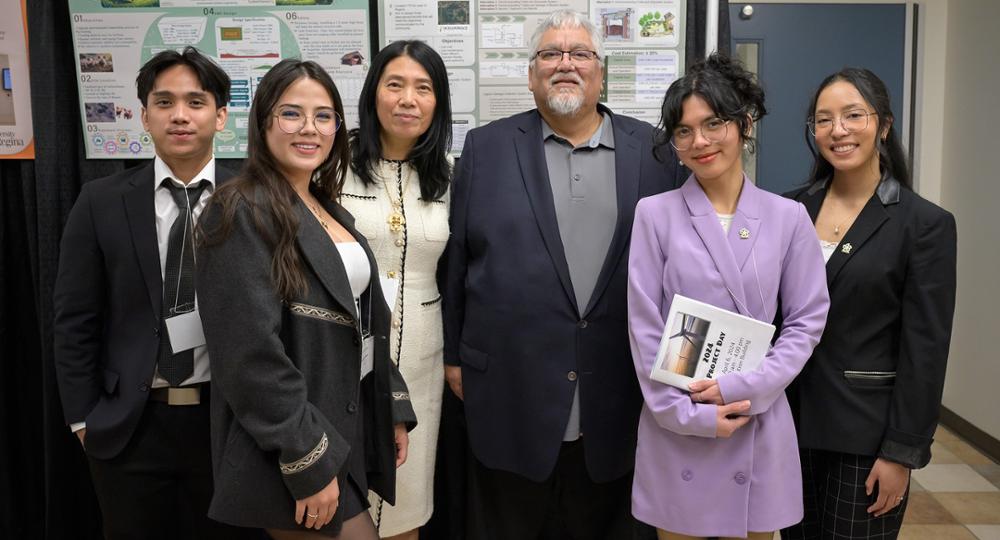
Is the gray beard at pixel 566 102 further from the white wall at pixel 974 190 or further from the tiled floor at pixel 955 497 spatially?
the white wall at pixel 974 190

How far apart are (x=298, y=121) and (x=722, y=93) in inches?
36.6

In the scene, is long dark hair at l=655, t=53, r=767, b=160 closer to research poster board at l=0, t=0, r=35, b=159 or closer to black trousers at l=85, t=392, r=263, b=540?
black trousers at l=85, t=392, r=263, b=540

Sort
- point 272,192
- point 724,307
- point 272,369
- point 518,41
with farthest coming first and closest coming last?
point 518,41, point 724,307, point 272,192, point 272,369

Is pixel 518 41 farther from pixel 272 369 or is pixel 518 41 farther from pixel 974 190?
pixel 974 190

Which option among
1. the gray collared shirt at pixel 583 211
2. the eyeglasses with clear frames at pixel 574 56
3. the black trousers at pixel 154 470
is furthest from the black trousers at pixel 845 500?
the black trousers at pixel 154 470

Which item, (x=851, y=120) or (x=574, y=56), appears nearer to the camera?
(x=851, y=120)

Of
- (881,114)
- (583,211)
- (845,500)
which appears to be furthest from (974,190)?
(583,211)

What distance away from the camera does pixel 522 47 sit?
2705mm

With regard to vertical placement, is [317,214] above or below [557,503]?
above

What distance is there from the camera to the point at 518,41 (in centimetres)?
270

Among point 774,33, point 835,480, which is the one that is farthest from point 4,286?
point 774,33

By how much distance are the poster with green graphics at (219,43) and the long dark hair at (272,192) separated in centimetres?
108

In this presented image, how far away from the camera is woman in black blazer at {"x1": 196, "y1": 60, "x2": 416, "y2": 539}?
1.39 m

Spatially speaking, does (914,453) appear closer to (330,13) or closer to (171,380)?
(171,380)
